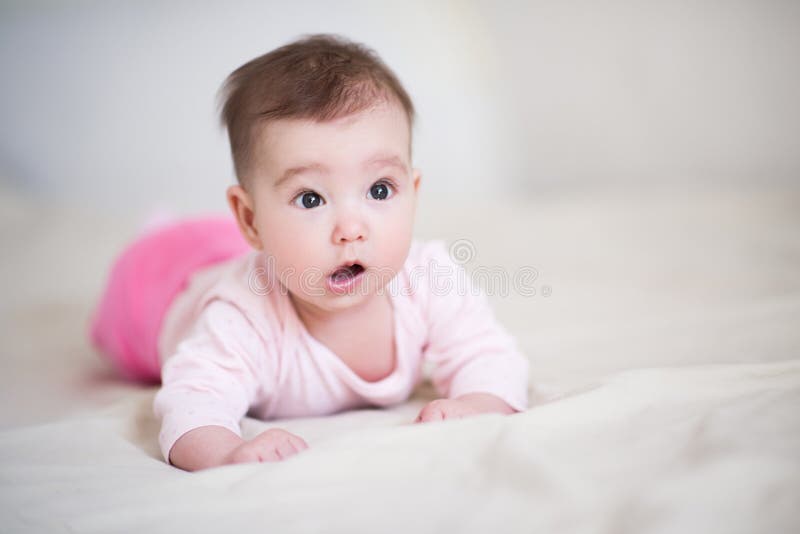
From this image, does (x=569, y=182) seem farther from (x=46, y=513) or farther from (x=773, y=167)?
(x=46, y=513)

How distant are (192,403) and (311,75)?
42cm

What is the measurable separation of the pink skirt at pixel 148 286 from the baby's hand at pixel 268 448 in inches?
24.2

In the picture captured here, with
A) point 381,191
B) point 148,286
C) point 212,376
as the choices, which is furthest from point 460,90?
point 212,376

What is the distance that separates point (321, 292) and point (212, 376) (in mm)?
177

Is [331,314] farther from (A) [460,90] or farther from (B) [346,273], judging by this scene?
(A) [460,90]

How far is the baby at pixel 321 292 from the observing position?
2.78 feet

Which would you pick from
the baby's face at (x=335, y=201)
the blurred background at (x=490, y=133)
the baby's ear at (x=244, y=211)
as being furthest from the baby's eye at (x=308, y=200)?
the blurred background at (x=490, y=133)

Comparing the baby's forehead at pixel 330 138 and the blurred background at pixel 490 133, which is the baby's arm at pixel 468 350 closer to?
the baby's forehead at pixel 330 138

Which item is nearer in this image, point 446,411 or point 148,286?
point 446,411

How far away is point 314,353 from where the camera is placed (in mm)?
984

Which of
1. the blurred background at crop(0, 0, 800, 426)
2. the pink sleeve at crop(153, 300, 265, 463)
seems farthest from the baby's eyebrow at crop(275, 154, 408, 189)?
the blurred background at crop(0, 0, 800, 426)

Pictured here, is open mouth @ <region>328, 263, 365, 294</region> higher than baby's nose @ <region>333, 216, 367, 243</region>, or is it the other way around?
baby's nose @ <region>333, 216, 367, 243</region>

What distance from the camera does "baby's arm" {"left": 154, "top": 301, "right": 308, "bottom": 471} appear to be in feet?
2.55

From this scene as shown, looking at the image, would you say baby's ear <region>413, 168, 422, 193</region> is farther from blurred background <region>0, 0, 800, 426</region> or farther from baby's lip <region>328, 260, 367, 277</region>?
blurred background <region>0, 0, 800, 426</region>
